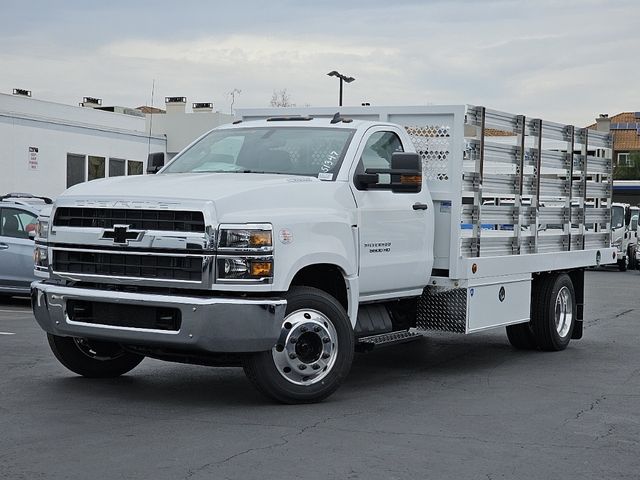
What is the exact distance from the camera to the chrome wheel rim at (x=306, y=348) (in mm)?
8305

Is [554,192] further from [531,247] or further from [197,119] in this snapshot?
[197,119]

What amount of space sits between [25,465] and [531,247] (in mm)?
6754

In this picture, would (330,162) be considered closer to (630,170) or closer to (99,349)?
(99,349)

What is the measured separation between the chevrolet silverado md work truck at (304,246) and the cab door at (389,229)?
0.06 ft

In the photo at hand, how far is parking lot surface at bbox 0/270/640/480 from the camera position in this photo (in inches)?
255

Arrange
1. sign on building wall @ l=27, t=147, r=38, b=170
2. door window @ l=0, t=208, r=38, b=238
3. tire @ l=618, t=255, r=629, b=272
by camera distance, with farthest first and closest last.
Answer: sign on building wall @ l=27, t=147, r=38, b=170 < tire @ l=618, t=255, r=629, b=272 < door window @ l=0, t=208, r=38, b=238

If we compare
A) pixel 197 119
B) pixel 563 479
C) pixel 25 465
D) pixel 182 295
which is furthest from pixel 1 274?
pixel 197 119

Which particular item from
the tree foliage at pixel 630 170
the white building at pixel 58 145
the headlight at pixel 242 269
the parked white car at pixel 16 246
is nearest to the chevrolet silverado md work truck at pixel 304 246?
the headlight at pixel 242 269

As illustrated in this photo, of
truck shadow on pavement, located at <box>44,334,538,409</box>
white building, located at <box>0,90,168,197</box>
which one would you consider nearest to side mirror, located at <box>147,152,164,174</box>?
truck shadow on pavement, located at <box>44,334,538,409</box>

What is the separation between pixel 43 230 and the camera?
895 centimetres

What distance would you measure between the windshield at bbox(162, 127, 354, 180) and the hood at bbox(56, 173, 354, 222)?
0.29 m

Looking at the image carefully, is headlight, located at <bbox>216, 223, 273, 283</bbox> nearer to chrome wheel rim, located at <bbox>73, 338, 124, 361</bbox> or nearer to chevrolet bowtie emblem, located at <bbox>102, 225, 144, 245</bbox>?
chevrolet bowtie emblem, located at <bbox>102, 225, 144, 245</bbox>

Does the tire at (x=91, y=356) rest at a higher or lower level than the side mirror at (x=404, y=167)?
lower

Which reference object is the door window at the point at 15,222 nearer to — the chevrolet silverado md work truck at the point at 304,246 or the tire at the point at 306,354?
the chevrolet silverado md work truck at the point at 304,246
